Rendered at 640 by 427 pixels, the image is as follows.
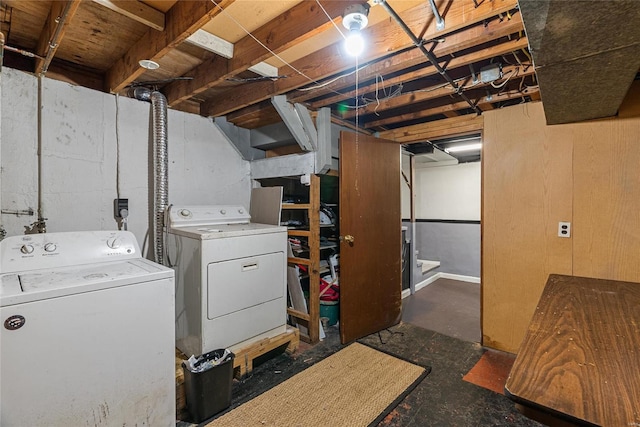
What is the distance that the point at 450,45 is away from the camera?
5.43ft

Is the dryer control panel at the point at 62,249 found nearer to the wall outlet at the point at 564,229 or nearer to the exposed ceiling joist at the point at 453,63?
the exposed ceiling joist at the point at 453,63

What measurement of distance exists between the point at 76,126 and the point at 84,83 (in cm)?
38

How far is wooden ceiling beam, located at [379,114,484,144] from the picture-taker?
2924 millimetres

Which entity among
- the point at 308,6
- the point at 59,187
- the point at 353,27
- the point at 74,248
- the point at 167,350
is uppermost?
the point at 308,6

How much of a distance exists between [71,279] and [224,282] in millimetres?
853

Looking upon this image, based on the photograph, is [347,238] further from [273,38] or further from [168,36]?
[168,36]

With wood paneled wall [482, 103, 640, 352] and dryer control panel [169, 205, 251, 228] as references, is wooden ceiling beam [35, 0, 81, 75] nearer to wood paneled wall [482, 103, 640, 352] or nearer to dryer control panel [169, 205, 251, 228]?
dryer control panel [169, 205, 251, 228]

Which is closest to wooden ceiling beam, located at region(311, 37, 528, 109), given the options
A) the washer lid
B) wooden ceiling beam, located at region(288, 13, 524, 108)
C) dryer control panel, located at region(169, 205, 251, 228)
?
wooden ceiling beam, located at region(288, 13, 524, 108)

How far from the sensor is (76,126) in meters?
2.19

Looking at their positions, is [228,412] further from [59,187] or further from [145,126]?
[145,126]

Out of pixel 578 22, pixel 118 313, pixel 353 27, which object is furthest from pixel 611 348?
pixel 118 313

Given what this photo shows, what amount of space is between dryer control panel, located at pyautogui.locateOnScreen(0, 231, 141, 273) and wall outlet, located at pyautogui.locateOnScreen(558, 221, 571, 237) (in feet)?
9.87

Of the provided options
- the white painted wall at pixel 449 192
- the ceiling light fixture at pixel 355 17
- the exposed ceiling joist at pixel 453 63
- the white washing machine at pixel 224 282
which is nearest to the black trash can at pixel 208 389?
the white washing machine at pixel 224 282

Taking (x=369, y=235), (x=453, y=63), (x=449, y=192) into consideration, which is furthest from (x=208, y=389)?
(x=449, y=192)
